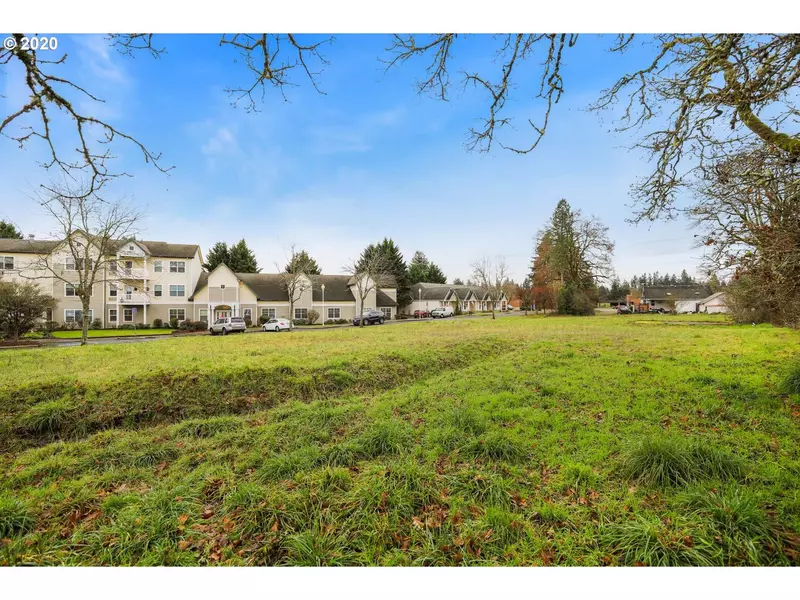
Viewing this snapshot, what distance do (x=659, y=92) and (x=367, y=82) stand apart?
3869 mm

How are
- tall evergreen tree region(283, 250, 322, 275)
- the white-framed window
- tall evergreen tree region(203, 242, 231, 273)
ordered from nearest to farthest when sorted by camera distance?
the white-framed window → tall evergreen tree region(283, 250, 322, 275) → tall evergreen tree region(203, 242, 231, 273)

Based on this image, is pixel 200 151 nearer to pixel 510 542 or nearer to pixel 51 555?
pixel 51 555

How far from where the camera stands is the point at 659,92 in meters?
4.30

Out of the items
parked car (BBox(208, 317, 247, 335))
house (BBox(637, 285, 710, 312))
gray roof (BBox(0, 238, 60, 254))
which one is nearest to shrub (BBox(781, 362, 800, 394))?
gray roof (BBox(0, 238, 60, 254))

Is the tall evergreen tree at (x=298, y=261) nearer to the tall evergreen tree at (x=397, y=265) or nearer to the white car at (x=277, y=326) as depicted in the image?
the white car at (x=277, y=326)

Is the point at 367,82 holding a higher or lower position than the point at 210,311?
higher

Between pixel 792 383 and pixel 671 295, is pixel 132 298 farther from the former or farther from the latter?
pixel 671 295

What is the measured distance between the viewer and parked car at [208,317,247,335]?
2470 cm

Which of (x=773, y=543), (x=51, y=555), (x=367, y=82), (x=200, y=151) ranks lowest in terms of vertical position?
(x=51, y=555)

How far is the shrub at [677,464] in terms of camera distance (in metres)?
2.99

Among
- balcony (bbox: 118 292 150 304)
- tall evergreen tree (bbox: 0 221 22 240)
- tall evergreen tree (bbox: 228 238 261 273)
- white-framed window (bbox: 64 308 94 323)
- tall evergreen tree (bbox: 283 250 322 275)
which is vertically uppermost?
tall evergreen tree (bbox: 228 238 261 273)

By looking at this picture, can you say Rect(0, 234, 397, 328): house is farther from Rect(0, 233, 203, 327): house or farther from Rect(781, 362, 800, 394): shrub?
Rect(781, 362, 800, 394): shrub

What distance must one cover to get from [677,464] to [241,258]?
43815 mm

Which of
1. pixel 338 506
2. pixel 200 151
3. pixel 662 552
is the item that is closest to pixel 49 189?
pixel 200 151
